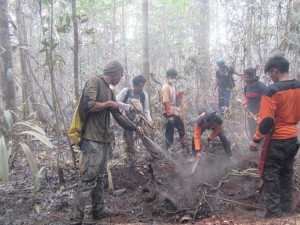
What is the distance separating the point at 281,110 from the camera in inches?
133

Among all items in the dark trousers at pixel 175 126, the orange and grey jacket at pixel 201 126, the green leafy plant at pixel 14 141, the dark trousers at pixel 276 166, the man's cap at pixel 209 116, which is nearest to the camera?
the green leafy plant at pixel 14 141

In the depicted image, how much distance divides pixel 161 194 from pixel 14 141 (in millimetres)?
2633

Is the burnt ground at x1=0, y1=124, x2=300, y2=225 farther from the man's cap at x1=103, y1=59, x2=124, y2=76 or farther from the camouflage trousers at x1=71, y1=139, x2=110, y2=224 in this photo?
the man's cap at x1=103, y1=59, x2=124, y2=76

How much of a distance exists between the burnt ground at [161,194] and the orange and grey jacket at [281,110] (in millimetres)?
1032

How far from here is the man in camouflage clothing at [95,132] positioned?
3430mm

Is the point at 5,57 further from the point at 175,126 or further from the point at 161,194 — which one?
the point at 175,126

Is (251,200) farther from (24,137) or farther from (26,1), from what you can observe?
(26,1)

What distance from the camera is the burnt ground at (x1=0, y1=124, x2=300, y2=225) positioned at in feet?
12.9

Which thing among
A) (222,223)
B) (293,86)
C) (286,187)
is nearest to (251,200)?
(286,187)

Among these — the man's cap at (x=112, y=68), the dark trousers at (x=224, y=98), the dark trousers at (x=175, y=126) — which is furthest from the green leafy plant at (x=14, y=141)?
the dark trousers at (x=224, y=98)

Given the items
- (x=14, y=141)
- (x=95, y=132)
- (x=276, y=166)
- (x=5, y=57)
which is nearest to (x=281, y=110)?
(x=276, y=166)

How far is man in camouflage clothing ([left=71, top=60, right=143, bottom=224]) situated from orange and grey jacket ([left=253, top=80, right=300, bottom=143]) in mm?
1935

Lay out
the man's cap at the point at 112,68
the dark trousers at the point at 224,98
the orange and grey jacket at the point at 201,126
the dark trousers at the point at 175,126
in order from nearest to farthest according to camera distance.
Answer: the man's cap at the point at 112,68
the orange and grey jacket at the point at 201,126
the dark trousers at the point at 175,126
the dark trousers at the point at 224,98

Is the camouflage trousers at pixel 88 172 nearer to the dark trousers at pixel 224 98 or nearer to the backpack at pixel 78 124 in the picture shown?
the backpack at pixel 78 124
